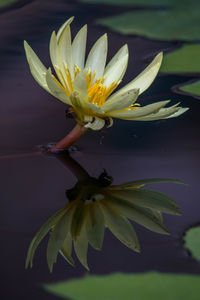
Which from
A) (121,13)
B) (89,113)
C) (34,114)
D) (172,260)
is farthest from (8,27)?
(172,260)

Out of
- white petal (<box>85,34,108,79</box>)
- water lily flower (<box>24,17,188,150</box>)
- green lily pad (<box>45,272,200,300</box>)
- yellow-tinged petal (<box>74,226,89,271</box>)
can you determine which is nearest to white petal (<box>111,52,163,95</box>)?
water lily flower (<box>24,17,188,150</box>)

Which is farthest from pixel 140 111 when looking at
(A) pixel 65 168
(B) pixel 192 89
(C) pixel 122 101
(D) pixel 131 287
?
(B) pixel 192 89

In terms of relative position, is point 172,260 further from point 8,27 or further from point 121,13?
point 121,13

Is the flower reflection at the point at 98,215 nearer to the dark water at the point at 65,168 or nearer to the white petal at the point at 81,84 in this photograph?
the dark water at the point at 65,168

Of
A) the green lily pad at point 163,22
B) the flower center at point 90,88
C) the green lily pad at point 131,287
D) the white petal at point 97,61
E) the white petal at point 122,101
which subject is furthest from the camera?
the green lily pad at point 163,22

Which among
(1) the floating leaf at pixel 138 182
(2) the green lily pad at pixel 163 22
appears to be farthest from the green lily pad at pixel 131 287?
(2) the green lily pad at pixel 163 22

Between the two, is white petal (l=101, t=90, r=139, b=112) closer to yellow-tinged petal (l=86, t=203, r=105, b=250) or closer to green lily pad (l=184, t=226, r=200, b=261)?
yellow-tinged petal (l=86, t=203, r=105, b=250)
